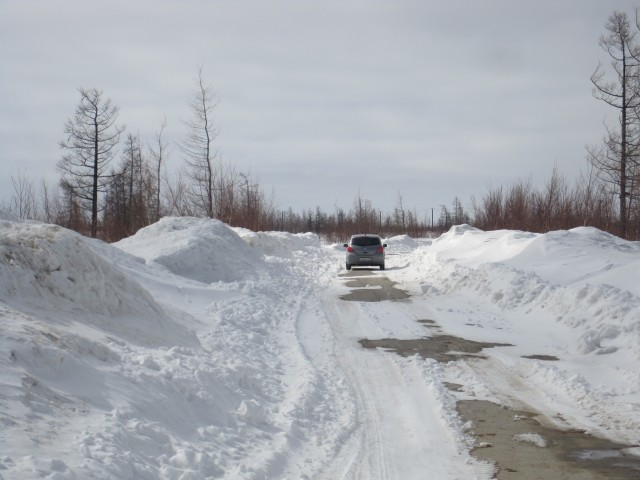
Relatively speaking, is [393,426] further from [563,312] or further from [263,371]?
[563,312]

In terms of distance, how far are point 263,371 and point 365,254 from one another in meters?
19.3

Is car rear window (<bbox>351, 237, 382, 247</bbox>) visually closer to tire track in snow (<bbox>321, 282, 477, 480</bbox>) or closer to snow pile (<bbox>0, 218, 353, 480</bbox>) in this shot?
snow pile (<bbox>0, 218, 353, 480</bbox>)

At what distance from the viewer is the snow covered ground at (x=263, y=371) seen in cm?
484

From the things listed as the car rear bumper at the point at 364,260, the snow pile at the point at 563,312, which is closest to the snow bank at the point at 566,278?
the snow pile at the point at 563,312

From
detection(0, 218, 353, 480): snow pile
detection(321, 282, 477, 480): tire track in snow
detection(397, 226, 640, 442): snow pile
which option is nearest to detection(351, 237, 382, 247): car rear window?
detection(397, 226, 640, 442): snow pile

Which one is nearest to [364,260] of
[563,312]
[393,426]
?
[563,312]

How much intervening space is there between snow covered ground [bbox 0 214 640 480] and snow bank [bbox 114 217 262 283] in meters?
2.52

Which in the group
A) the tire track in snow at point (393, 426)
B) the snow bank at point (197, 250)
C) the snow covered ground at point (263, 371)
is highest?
the snow bank at point (197, 250)

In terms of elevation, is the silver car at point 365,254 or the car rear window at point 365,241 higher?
the car rear window at point 365,241

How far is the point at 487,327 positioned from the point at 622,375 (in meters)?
4.16

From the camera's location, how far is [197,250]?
1925 cm

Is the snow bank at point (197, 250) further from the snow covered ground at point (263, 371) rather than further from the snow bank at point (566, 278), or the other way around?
the snow bank at point (566, 278)

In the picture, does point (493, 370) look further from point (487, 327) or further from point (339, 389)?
point (487, 327)

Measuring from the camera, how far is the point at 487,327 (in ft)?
40.6
